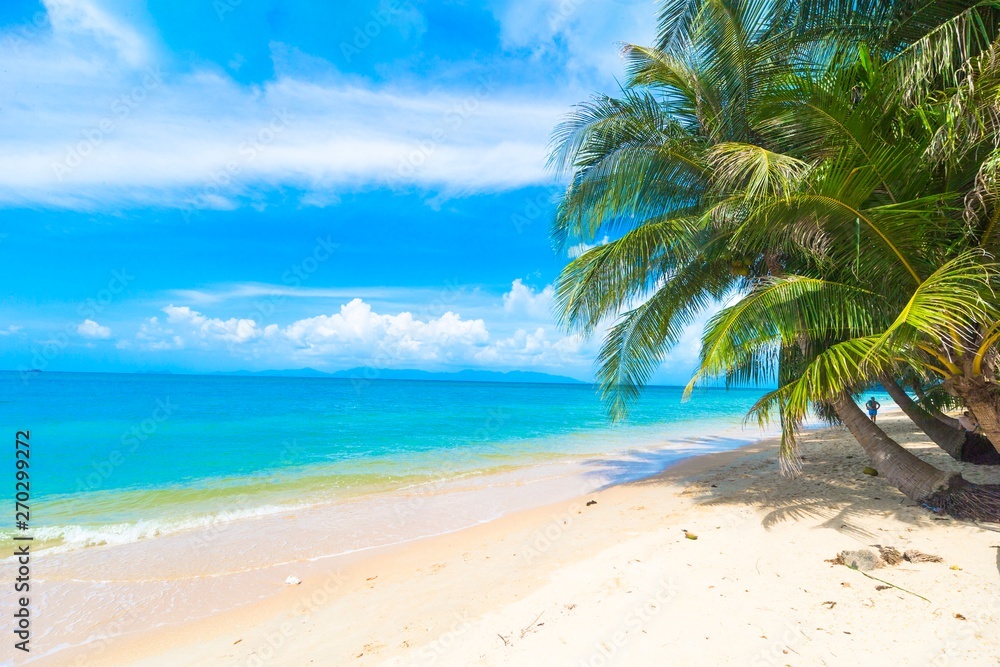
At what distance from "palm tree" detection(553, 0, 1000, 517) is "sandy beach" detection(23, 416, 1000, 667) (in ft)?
3.41

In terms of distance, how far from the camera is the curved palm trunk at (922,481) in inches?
192

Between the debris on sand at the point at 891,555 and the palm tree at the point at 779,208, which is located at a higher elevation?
the palm tree at the point at 779,208

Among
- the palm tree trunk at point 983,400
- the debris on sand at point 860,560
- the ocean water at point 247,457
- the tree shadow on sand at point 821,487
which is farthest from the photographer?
the ocean water at point 247,457

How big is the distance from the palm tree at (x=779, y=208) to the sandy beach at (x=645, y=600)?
3.41 ft

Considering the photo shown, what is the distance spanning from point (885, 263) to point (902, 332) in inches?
38.8

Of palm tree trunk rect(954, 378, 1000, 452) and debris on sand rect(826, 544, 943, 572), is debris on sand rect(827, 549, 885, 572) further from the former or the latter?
palm tree trunk rect(954, 378, 1000, 452)

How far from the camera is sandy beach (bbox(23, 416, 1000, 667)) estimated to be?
3.10m

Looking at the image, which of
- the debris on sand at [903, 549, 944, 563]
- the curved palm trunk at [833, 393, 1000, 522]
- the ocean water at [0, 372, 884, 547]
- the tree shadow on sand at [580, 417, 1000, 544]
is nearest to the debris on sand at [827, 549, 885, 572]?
the debris on sand at [903, 549, 944, 563]

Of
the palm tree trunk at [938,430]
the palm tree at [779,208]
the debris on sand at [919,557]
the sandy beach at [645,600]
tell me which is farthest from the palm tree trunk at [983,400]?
the palm tree trunk at [938,430]

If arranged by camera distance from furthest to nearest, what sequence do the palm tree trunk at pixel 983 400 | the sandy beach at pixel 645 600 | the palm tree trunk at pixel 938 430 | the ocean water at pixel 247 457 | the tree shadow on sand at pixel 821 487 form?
the ocean water at pixel 247 457
the palm tree trunk at pixel 938 430
the tree shadow on sand at pixel 821 487
the palm tree trunk at pixel 983 400
the sandy beach at pixel 645 600

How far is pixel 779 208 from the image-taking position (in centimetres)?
442

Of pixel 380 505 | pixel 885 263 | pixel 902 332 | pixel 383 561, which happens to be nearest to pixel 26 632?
pixel 383 561

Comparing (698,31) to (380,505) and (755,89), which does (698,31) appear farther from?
(380,505)

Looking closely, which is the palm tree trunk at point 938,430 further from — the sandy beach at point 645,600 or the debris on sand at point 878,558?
the debris on sand at point 878,558
